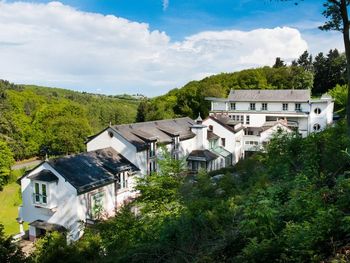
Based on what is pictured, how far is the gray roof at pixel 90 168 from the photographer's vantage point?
18297 millimetres

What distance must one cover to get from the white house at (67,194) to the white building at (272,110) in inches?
797

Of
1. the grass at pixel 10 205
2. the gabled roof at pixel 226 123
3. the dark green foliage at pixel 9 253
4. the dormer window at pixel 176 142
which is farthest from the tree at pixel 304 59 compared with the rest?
the dark green foliage at pixel 9 253

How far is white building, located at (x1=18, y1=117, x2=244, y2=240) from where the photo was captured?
18141 mm

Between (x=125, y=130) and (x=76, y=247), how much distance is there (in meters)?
17.6

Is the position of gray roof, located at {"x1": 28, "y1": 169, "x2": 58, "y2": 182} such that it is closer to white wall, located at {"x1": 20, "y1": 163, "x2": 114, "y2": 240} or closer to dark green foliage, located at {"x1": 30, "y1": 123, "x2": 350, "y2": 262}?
white wall, located at {"x1": 20, "y1": 163, "x2": 114, "y2": 240}

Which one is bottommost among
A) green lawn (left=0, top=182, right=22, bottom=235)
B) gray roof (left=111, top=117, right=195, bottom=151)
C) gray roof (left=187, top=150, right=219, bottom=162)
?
green lawn (left=0, top=182, right=22, bottom=235)

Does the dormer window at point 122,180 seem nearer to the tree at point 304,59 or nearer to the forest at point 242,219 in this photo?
Result: the forest at point 242,219

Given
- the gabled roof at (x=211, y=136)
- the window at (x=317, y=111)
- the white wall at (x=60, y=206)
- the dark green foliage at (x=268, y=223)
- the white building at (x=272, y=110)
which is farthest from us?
the window at (x=317, y=111)

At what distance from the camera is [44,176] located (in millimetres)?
18375

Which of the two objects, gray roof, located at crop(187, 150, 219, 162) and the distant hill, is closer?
gray roof, located at crop(187, 150, 219, 162)

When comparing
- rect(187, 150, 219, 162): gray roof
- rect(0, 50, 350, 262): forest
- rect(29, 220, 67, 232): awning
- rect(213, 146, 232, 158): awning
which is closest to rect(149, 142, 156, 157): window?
rect(187, 150, 219, 162): gray roof

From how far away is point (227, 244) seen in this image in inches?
214

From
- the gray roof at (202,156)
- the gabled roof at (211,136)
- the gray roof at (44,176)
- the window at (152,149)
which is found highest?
the gabled roof at (211,136)

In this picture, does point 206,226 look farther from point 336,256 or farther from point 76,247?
point 76,247
